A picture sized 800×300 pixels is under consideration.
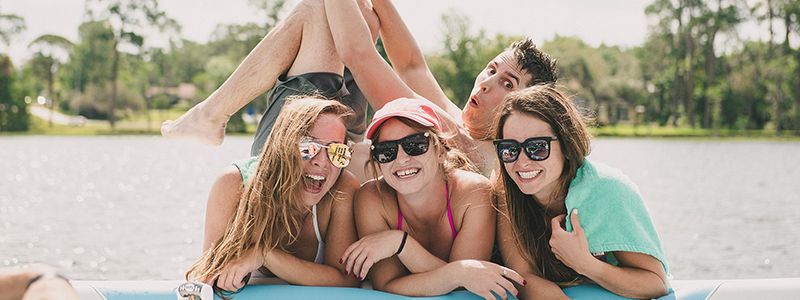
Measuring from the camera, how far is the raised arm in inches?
165

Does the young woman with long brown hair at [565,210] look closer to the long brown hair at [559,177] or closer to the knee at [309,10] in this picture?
the long brown hair at [559,177]

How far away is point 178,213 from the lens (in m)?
12.1

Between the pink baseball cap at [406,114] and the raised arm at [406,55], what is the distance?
153 cm

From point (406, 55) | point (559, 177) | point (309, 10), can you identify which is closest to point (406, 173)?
point (559, 177)

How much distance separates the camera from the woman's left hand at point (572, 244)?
2402 millimetres

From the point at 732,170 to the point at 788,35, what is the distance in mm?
30006

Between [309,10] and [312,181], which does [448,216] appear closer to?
[312,181]

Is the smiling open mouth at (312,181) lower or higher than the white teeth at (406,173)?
lower

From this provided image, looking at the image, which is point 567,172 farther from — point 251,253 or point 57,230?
point 57,230

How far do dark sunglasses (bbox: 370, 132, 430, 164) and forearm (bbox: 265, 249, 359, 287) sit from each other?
597 mm

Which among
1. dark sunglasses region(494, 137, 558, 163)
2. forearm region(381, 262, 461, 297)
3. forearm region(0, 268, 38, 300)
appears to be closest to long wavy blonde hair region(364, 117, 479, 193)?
dark sunglasses region(494, 137, 558, 163)

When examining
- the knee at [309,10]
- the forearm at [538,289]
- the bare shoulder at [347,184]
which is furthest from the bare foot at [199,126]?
the forearm at [538,289]

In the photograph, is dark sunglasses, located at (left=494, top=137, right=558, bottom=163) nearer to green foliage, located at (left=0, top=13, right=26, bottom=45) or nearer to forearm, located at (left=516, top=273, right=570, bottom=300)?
forearm, located at (left=516, top=273, right=570, bottom=300)

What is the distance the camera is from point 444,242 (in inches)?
113
